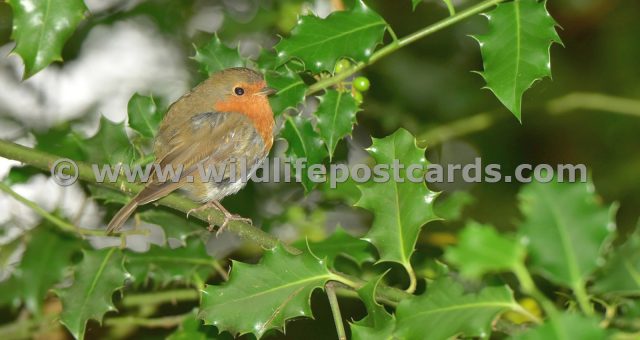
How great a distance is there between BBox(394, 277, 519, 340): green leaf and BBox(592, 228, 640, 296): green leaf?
27cm

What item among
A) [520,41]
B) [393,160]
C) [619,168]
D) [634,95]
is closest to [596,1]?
[634,95]

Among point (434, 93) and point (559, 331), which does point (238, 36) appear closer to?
point (434, 93)

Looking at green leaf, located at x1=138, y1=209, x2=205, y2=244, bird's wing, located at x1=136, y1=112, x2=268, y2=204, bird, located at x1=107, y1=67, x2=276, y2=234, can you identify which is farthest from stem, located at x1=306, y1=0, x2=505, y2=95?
green leaf, located at x1=138, y1=209, x2=205, y2=244

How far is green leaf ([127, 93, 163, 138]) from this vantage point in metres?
3.85

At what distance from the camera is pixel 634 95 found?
651 cm

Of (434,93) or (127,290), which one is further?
(434,93)

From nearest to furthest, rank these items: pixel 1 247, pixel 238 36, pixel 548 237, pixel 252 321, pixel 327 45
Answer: pixel 548 237 → pixel 252 321 → pixel 327 45 → pixel 1 247 → pixel 238 36

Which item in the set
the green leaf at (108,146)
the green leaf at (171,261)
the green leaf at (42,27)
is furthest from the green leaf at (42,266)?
the green leaf at (42,27)

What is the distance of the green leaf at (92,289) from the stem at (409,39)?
3.43ft

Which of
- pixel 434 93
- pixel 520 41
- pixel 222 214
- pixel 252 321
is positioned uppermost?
pixel 520 41

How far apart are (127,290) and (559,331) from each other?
12.4 ft

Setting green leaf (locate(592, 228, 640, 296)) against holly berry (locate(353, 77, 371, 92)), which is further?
holly berry (locate(353, 77, 371, 92))

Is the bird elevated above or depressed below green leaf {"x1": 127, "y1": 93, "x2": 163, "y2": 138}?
below

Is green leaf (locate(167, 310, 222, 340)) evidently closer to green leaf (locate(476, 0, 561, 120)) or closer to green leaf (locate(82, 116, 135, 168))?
green leaf (locate(82, 116, 135, 168))
